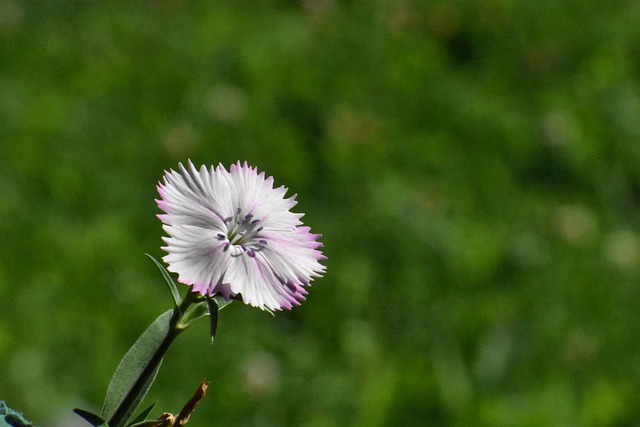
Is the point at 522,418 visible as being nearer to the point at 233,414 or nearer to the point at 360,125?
the point at 233,414

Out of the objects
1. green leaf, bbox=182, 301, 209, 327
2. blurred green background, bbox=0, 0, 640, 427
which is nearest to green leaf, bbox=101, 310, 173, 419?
green leaf, bbox=182, 301, 209, 327

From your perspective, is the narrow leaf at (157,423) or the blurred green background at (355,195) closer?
the narrow leaf at (157,423)

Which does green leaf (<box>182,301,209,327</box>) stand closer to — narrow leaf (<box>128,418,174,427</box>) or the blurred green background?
narrow leaf (<box>128,418,174,427</box>)

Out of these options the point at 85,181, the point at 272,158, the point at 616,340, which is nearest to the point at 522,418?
the point at 616,340

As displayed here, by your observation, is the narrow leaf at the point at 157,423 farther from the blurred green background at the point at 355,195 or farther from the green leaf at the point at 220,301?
the blurred green background at the point at 355,195

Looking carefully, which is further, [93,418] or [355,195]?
[355,195]

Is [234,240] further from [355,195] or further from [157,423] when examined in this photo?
[355,195]

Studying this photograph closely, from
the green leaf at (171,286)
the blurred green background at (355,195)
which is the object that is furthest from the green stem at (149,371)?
the blurred green background at (355,195)

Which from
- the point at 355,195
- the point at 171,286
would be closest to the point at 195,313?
the point at 171,286


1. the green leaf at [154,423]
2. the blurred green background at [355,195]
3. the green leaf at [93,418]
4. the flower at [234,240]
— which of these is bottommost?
the green leaf at [93,418]
